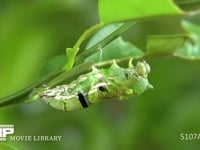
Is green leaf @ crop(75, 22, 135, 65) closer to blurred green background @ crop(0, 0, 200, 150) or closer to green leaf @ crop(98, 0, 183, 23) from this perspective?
green leaf @ crop(98, 0, 183, 23)

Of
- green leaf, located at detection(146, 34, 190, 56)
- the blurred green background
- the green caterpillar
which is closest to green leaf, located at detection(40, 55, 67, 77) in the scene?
the green caterpillar

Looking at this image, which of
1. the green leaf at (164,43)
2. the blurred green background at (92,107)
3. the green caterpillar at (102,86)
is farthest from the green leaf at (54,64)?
the blurred green background at (92,107)

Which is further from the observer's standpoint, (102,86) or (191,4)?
(102,86)

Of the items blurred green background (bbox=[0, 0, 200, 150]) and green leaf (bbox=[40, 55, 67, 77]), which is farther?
blurred green background (bbox=[0, 0, 200, 150])

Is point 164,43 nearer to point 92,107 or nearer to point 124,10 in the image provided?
point 124,10

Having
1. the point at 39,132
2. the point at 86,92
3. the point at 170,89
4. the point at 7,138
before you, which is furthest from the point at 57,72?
the point at 170,89

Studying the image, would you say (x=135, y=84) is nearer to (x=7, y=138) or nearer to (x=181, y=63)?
(x=7, y=138)

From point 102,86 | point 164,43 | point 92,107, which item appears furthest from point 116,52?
point 92,107
